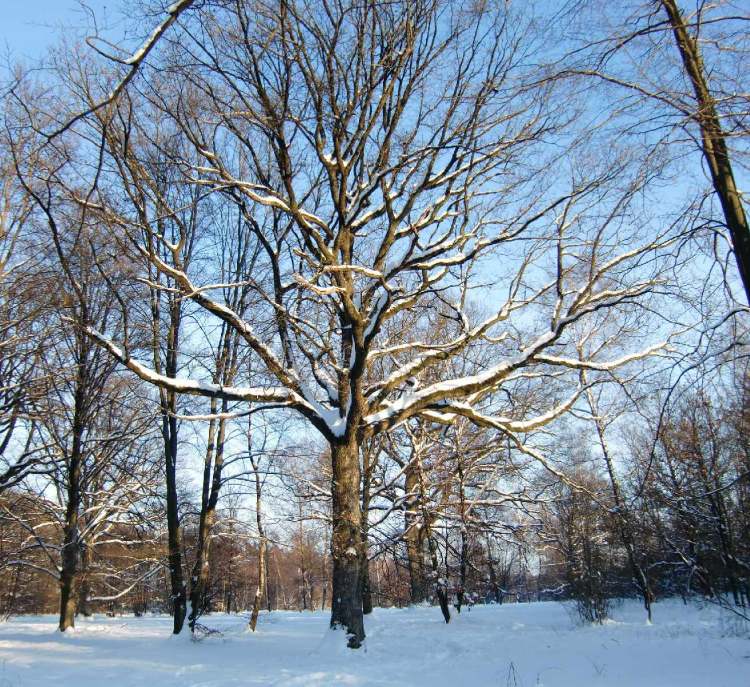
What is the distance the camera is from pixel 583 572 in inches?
567

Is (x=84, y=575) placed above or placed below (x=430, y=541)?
below

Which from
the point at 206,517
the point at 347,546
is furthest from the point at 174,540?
the point at 347,546

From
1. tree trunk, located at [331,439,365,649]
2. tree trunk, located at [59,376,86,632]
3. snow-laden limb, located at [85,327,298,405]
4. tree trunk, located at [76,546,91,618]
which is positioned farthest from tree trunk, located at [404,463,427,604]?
tree trunk, located at [76,546,91,618]

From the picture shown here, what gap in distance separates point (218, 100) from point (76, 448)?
1051 cm

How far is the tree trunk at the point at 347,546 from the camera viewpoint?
25.3 feet

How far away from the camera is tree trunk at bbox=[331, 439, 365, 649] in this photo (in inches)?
303

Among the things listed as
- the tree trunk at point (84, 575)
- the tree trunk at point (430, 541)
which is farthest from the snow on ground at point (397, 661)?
the tree trunk at point (84, 575)

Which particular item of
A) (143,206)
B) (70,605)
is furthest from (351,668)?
(70,605)

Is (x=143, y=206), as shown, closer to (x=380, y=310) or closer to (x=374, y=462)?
(x=380, y=310)

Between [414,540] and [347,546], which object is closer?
[347,546]

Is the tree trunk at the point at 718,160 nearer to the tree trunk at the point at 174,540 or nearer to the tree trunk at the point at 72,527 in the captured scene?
the tree trunk at the point at 174,540

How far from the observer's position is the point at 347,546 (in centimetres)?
787

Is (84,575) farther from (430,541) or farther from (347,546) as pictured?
(347,546)

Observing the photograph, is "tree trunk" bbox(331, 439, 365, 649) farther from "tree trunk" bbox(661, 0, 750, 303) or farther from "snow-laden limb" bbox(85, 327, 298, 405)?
"tree trunk" bbox(661, 0, 750, 303)
